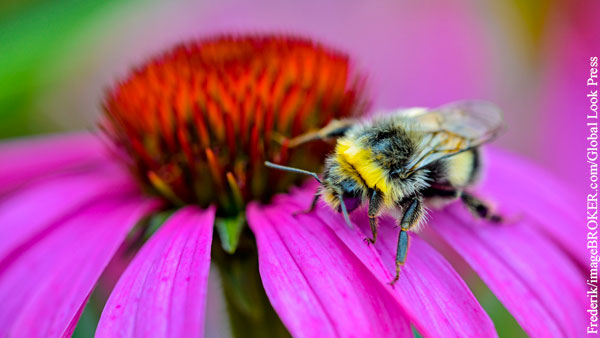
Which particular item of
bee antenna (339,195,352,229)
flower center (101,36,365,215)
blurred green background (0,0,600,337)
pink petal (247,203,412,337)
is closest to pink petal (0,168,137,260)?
flower center (101,36,365,215)

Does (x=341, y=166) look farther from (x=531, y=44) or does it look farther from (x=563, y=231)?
(x=531, y=44)

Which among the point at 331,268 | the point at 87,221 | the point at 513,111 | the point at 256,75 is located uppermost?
the point at 256,75

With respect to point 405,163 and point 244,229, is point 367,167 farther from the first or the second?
point 244,229

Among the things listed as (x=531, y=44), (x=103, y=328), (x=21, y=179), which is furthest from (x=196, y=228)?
(x=531, y=44)

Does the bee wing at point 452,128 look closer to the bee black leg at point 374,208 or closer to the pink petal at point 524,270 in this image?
the bee black leg at point 374,208

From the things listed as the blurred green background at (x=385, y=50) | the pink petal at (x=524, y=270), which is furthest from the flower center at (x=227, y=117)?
the blurred green background at (x=385, y=50)
